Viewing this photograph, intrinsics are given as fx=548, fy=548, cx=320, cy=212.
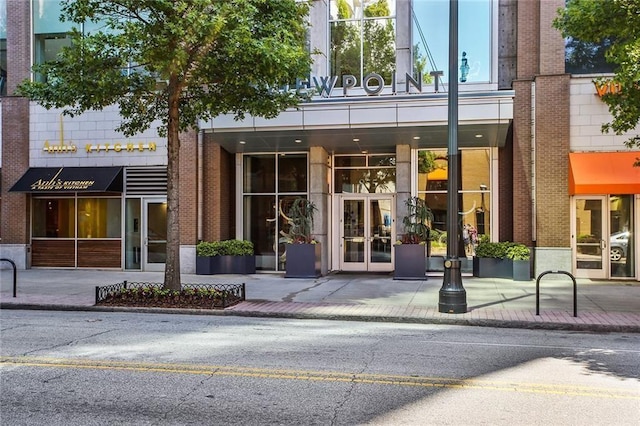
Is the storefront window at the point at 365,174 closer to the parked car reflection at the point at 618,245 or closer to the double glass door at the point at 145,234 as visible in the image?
the double glass door at the point at 145,234

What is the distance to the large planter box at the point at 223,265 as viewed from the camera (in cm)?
1778

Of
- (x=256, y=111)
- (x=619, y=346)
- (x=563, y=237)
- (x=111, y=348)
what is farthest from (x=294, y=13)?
(x=563, y=237)

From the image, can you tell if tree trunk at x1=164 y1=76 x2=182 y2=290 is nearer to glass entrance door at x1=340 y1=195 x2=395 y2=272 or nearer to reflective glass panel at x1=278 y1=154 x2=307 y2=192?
reflective glass panel at x1=278 y1=154 x2=307 y2=192

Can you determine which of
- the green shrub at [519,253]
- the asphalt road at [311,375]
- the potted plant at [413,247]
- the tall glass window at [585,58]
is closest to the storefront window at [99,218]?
the potted plant at [413,247]

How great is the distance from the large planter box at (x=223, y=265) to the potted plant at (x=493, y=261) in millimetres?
7384

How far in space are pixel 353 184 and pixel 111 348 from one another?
497 inches

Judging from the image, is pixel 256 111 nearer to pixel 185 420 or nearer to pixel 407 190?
pixel 407 190

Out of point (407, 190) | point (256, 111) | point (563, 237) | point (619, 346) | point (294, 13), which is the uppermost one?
point (294, 13)

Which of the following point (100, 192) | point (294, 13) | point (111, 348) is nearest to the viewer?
point (111, 348)

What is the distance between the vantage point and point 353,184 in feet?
63.3

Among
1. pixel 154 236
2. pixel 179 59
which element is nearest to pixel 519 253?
pixel 179 59

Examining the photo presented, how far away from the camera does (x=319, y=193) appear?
18.2 metres

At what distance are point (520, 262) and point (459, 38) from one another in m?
7.32

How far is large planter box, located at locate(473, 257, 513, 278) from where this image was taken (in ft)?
54.0
